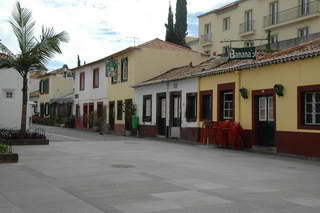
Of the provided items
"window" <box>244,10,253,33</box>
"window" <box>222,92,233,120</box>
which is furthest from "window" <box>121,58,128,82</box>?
"window" <box>244,10,253,33</box>

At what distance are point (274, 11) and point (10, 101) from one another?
27.1 m

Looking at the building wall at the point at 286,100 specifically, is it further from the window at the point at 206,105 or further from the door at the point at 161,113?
the door at the point at 161,113

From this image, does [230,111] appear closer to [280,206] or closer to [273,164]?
[273,164]

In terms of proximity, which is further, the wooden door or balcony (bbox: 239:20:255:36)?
balcony (bbox: 239:20:255:36)

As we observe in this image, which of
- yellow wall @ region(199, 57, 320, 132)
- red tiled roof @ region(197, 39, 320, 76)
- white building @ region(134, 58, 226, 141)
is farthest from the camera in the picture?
white building @ region(134, 58, 226, 141)

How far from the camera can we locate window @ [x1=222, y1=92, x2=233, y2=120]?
20531 mm

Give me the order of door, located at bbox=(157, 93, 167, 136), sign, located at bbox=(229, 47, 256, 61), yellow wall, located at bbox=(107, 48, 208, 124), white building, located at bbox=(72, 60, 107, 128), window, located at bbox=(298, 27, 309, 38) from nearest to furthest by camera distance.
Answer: sign, located at bbox=(229, 47, 256, 61)
door, located at bbox=(157, 93, 167, 136)
yellow wall, located at bbox=(107, 48, 208, 124)
white building, located at bbox=(72, 60, 107, 128)
window, located at bbox=(298, 27, 309, 38)

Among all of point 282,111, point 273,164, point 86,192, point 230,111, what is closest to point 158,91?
point 230,111

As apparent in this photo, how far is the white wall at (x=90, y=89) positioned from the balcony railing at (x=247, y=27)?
16.5 m

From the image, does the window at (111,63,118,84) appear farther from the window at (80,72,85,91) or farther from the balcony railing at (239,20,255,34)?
the balcony railing at (239,20,255,34)

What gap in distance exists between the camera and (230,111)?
20.6m

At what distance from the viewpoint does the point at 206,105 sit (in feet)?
73.9

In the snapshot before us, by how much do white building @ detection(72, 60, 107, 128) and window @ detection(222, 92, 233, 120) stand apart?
1574cm

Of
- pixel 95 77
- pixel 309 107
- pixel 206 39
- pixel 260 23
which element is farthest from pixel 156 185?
pixel 206 39
